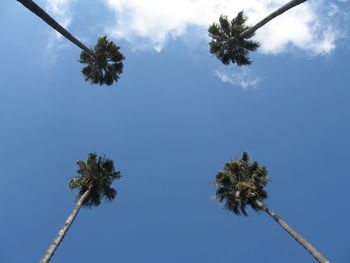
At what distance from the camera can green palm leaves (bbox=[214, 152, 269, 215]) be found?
21703 millimetres

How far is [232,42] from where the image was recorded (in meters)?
28.2

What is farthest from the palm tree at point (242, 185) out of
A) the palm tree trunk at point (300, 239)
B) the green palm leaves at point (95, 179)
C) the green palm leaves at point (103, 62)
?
the green palm leaves at point (103, 62)

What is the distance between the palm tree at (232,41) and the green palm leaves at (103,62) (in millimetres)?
7858

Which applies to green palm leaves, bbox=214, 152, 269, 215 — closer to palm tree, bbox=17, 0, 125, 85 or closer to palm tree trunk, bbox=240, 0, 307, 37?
palm tree trunk, bbox=240, 0, 307, 37

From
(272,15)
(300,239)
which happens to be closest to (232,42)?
(272,15)

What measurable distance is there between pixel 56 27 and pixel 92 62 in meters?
11.6

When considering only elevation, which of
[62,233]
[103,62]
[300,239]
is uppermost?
[103,62]

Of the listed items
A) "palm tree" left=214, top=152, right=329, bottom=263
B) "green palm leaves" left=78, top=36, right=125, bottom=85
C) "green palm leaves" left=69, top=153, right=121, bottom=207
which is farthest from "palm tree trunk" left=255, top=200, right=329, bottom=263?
"green palm leaves" left=78, top=36, right=125, bottom=85

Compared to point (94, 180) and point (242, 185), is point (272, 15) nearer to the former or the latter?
point (242, 185)

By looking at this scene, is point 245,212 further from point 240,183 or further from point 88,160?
point 88,160

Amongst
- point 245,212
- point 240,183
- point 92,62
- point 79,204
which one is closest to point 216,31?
point 92,62

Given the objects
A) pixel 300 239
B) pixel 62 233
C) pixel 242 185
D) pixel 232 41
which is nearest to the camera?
pixel 62 233

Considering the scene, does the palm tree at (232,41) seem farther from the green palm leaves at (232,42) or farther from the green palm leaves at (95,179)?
the green palm leaves at (95,179)

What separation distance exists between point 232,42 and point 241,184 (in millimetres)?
12046
